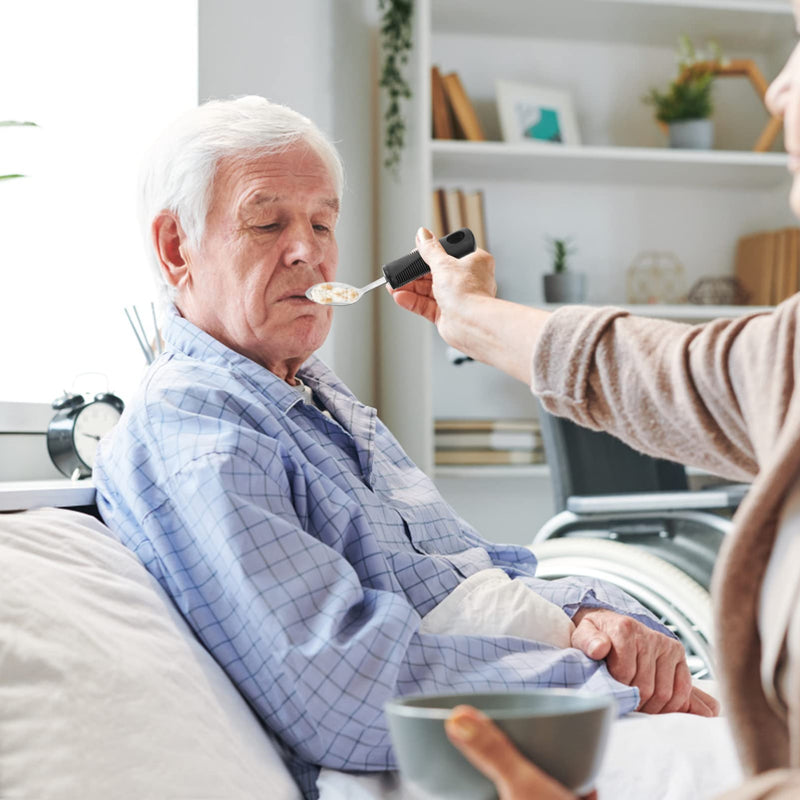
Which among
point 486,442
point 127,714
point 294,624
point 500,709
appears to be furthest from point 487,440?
point 500,709

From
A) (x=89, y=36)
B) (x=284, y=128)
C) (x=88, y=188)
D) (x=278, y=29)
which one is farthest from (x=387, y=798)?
(x=278, y=29)

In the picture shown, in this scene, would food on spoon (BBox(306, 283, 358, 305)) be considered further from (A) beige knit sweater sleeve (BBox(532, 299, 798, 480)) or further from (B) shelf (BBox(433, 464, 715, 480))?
(B) shelf (BBox(433, 464, 715, 480))

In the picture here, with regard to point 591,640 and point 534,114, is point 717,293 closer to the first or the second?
point 534,114

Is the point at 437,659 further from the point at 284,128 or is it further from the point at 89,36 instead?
the point at 89,36

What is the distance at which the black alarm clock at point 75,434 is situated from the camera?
156 cm

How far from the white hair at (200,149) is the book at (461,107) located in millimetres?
1700

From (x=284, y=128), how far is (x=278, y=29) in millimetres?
1191

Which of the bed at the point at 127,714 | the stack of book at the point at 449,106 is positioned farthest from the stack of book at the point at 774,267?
the bed at the point at 127,714

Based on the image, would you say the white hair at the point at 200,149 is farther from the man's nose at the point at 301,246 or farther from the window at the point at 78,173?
the window at the point at 78,173

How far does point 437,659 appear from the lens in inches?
45.3

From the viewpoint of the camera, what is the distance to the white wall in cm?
228

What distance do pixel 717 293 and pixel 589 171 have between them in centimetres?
60

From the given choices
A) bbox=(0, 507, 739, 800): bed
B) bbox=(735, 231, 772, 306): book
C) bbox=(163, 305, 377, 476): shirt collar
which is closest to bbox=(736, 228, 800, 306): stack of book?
bbox=(735, 231, 772, 306): book

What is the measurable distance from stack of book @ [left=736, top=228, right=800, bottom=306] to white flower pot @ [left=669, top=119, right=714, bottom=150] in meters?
0.37
